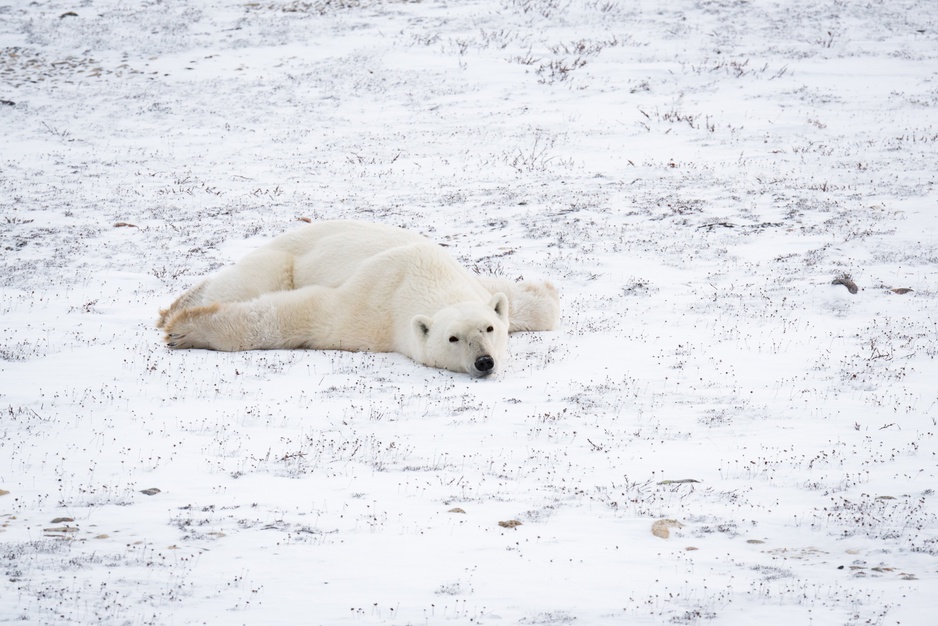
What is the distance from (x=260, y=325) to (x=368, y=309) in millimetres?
1178

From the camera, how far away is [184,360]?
362 inches

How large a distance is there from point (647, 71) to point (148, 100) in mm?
14633

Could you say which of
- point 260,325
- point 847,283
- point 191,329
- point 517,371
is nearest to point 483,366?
point 517,371

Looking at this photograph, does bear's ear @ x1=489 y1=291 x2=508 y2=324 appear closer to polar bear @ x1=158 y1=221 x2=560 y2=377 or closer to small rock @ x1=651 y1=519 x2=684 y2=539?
polar bear @ x1=158 y1=221 x2=560 y2=377

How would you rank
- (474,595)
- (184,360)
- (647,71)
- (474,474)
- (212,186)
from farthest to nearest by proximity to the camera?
(647,71) → (212,186) → (184,360) → (474,474) → (474,595)

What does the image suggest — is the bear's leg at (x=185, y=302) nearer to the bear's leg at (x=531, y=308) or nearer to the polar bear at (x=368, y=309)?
the polar bear at (x=368, y=309)

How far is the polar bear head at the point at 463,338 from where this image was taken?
888cm

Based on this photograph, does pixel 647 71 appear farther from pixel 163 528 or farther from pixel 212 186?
pixel 163 528

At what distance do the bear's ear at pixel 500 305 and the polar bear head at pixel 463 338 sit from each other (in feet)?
0.42

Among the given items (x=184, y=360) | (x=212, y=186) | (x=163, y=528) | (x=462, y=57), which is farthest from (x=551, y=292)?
(x=462, y=57)

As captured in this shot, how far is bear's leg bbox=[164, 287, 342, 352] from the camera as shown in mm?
9578

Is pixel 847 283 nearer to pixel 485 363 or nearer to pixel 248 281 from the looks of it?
pixel 485 363

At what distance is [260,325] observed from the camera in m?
9.56

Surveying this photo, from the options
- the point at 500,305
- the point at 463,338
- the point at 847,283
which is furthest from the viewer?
the point at 847,283
